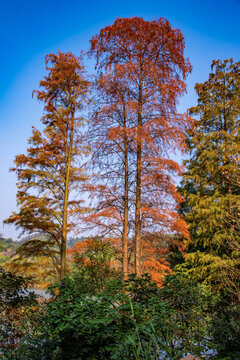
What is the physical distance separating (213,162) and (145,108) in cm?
455

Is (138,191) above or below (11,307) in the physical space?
above

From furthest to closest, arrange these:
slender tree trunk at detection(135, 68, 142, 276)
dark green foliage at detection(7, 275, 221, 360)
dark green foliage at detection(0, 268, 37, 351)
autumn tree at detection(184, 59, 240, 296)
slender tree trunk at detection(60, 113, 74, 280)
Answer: autumn tree at detection(184, 59, 240, 296), slender tree trunk at detection(60, 113, 74, 280), slender tree trunk at detection(135, 68, 142, 276), dark green foliage at detection(0, 268, 37, 351), dark green foliage at detection(7, 275, 221, 360)

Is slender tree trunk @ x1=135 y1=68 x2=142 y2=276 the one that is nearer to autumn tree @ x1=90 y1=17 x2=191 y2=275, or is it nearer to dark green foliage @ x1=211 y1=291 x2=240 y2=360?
autumn tree @ x1=90 y1=17 x2=191 y2=275

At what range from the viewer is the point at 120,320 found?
2381 mm

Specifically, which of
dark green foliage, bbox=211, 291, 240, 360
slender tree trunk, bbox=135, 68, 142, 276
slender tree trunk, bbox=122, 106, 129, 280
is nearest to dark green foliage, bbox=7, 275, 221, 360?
dark green foliage, bbox=211, 291, 240, 360

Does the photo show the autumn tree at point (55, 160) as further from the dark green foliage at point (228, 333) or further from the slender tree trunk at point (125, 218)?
the dark green foliage at point (228, 333)

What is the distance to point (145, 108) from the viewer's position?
7.48 meters

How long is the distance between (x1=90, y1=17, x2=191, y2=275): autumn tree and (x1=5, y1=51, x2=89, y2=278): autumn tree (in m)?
2.14

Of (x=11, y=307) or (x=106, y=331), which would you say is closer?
(x=106, y=331)

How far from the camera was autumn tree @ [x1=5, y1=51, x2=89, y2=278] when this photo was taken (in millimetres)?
9039

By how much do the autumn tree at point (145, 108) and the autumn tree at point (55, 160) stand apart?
84.2 inches

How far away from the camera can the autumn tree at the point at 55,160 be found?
9.04m

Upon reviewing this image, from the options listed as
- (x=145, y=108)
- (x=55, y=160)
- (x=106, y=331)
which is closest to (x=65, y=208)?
(x=55, y=160)

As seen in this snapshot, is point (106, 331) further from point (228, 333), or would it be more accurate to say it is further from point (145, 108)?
point (145, 108)
